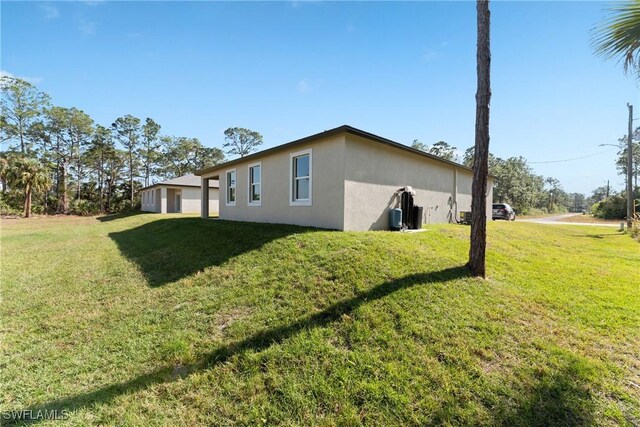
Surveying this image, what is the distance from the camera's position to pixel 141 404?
2.58 m

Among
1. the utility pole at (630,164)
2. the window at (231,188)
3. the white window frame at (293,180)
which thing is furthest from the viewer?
the utility pole at (630,164)

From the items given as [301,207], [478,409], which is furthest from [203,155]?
[478,409]

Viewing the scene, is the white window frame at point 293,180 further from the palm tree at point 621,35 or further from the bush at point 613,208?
the bush at point 613,208

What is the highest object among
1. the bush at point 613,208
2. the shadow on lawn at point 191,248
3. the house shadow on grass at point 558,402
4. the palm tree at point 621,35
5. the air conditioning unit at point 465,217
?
the palm tree at point 621,35

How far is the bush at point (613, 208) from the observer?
1107 inches

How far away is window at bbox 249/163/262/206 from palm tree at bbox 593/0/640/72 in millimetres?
9460

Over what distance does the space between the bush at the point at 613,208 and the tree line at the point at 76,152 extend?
168 feet

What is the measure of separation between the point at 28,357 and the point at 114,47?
355 inches

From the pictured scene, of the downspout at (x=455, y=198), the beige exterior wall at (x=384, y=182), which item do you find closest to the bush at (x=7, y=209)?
the beige exterior wall at (x=384, y=182)

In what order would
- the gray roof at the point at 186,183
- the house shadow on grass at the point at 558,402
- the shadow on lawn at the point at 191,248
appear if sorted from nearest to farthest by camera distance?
1. the house shadow on grass at the point at 558,402
2. the shadow on lawn at the point at 191,248
3. the gray roof at the point at 186,183

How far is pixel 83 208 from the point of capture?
103 ft

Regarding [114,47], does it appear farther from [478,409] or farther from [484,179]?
[478,409]

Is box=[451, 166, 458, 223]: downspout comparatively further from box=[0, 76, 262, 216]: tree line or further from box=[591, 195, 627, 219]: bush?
box=[0, 76, 262, 216]: tree line

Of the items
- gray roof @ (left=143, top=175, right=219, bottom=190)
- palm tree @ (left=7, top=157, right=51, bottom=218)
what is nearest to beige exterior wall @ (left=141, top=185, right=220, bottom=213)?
gray roof @ (left=143, top=175, right=219, bottom=190)
